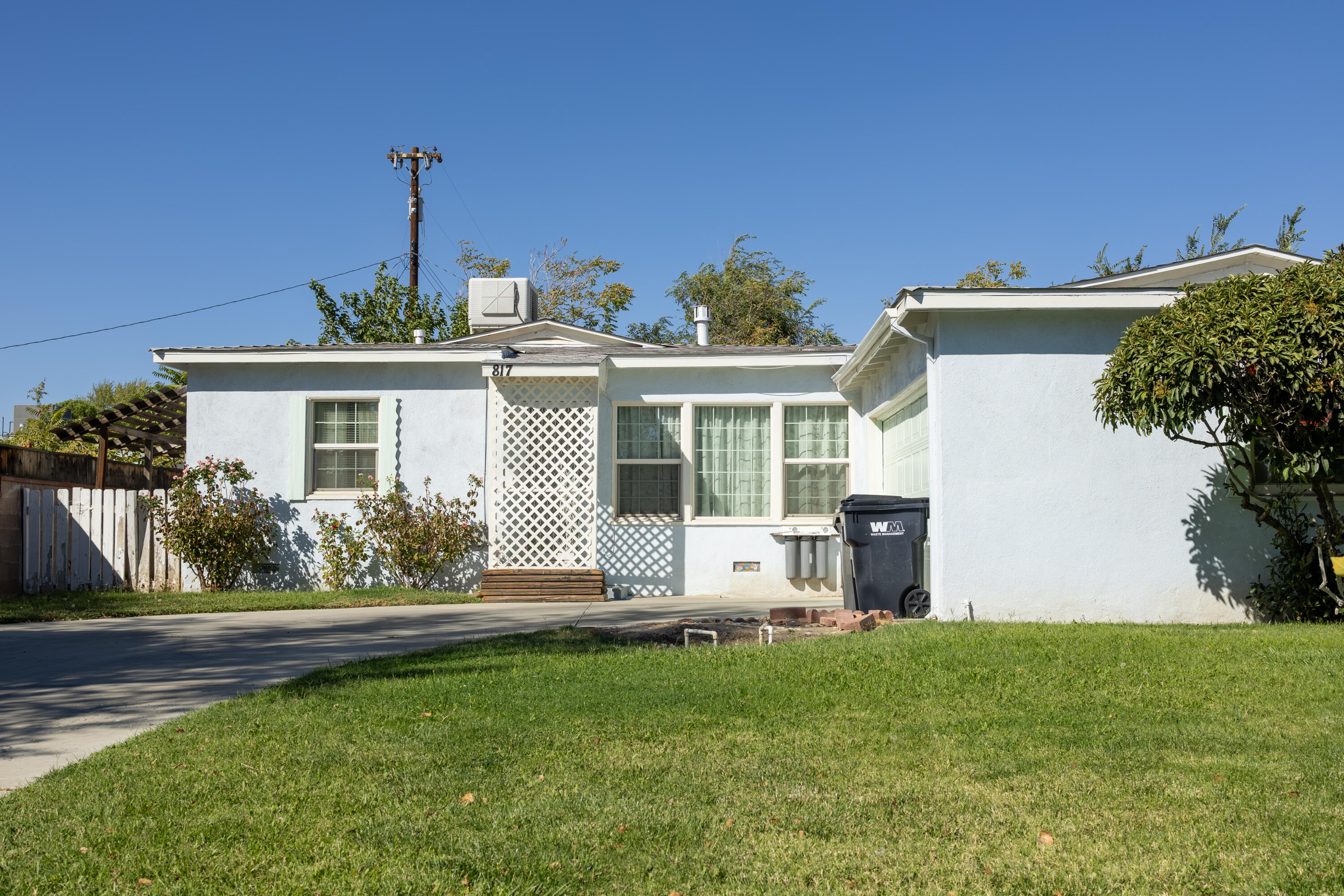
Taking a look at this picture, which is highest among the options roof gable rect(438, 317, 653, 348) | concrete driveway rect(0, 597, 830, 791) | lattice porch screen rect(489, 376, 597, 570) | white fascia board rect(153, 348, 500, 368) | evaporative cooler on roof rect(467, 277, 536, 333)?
evaporative cooler on roof rect(467, 277, 536, 333)

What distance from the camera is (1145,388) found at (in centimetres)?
816

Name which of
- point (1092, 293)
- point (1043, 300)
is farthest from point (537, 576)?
point (1092, 293)

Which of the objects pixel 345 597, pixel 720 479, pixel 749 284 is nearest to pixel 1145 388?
pixel 720 479

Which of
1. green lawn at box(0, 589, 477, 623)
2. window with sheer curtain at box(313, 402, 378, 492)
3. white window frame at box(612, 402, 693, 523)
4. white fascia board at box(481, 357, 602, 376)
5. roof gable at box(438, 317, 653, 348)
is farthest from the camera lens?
roof gable at box(438, 317, 653, 348)

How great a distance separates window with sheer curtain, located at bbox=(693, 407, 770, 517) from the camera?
13.9m

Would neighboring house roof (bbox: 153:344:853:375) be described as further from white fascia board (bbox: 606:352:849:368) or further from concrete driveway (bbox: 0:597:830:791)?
concrete driveway (bbox: 0:597:830:791)

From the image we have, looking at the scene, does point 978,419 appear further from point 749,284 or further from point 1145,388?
point 749,284

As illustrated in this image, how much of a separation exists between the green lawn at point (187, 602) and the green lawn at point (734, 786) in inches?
224

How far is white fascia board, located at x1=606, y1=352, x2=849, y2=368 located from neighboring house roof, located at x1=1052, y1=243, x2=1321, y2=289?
409cm

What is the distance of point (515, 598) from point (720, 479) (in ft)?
10.1

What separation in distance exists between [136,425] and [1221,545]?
15576mm

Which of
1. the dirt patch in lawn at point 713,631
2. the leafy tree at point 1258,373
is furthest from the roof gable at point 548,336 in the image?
the leafy tree at point 1258,373

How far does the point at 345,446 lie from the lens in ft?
46.2

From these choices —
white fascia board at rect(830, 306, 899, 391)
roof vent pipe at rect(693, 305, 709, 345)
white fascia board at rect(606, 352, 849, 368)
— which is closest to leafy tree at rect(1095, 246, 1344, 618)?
white fascia board at rect(830, 306, 899, 391)
